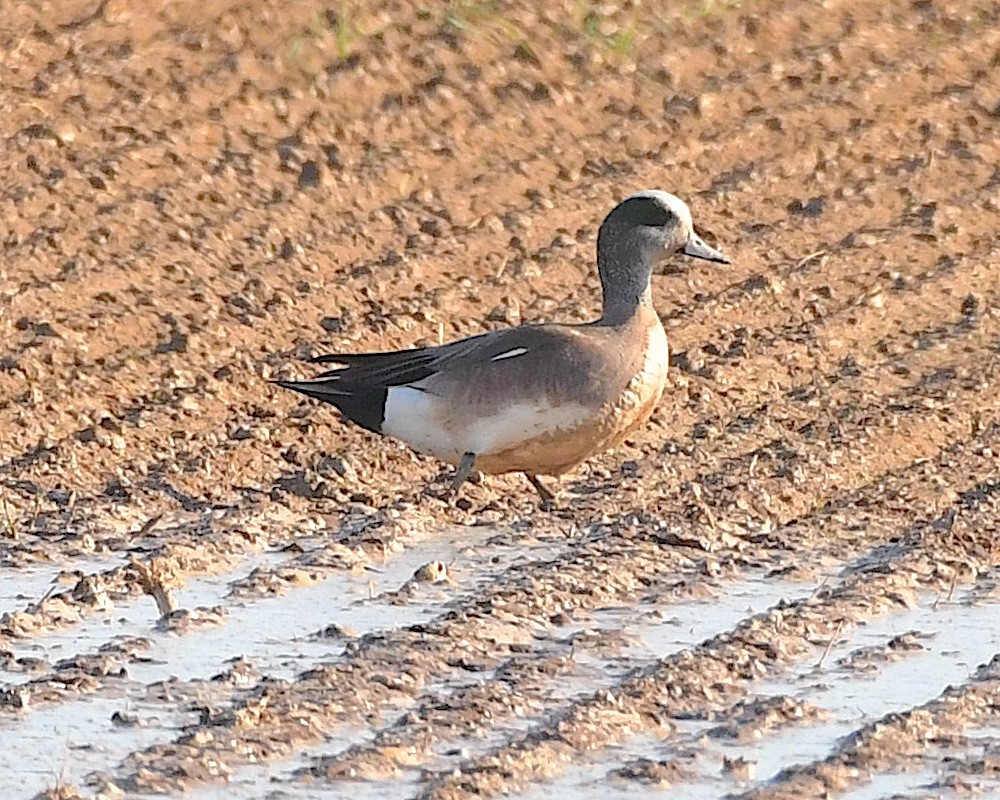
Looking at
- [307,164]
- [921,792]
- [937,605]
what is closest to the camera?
[921,792]

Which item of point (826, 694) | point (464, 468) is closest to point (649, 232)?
point (464, 468)

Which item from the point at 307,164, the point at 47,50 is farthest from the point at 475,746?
the point at 47,50

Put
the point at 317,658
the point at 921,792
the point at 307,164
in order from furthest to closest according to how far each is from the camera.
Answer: the point at 307,164 < the point at 317,658 < the point at 921,792

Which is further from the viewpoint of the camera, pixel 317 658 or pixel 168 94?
pixel 168 94

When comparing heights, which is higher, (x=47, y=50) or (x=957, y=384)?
(x=47, y=50)

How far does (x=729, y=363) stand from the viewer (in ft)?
27.4

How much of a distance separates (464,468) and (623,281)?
2.50ft

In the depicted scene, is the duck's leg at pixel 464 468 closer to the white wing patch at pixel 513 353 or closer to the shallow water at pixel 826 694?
the white wing patch at pixel 513 353

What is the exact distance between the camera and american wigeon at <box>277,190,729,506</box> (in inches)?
282

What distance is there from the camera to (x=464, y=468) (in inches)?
286

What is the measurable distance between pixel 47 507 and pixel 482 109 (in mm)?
3811

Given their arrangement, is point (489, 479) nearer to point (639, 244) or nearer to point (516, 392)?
point (516, 392)

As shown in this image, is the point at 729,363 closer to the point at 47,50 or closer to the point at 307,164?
the point at 307,164

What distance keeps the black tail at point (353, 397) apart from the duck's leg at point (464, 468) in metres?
0.25
